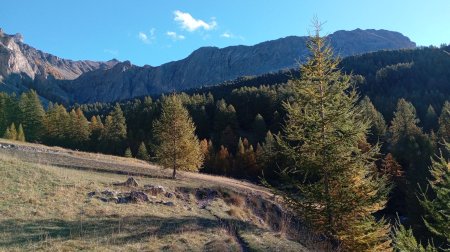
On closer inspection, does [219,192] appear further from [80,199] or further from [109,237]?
[109,237]

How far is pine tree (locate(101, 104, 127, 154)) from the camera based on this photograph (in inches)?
4026

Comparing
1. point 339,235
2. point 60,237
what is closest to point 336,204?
point 339,235

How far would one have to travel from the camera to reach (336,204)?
16828 mm

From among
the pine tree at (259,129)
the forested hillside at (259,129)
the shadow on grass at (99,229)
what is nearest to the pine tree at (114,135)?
the forested hillside at (259,129)

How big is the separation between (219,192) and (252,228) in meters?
15.3

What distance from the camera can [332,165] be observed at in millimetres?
17531

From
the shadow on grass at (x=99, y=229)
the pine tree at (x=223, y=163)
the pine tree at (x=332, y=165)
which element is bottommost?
the pine tree at (x=223, y=163)

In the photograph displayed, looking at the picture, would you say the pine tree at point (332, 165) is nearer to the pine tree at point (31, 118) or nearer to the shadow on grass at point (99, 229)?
the shadow on grass at point (99, 229)

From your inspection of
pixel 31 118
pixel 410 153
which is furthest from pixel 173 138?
pixel 31 118

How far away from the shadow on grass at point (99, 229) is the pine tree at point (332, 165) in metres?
3.75

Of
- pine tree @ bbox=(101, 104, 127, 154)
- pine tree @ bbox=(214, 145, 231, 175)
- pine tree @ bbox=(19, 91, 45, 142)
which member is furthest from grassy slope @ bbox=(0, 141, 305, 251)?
pine tree @ bbox=(19, 91, 45, 142)

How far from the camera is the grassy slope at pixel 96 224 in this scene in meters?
12.7

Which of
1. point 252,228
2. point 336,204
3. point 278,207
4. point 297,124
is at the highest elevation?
point 297,124

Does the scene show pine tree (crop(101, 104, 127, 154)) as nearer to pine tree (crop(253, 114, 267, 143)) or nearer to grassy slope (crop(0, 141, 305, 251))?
pine tree (crop(253, 114, 267, 143))
